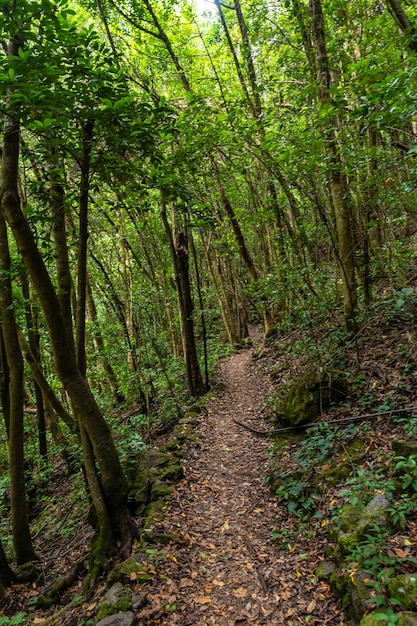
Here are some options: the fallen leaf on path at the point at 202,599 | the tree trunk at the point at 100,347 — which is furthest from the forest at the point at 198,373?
the tree trunk at the point at 100,347

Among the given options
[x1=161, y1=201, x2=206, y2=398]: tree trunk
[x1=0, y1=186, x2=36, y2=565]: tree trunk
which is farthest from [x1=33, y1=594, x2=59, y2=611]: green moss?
[x1=161, y1=201, x2=206, y2=398]: tree trunk

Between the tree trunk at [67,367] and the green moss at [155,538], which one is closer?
the tree trunk at [67,367]

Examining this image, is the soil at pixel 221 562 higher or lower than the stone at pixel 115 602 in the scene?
lower

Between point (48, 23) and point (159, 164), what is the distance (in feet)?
5.13

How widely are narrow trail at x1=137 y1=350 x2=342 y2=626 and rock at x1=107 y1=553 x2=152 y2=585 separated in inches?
5.9

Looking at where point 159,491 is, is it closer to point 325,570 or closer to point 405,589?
point 325,570

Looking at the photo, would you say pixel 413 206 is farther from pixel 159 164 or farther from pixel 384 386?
pixel 159 164

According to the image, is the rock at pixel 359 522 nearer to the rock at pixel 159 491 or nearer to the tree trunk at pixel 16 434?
the rock at pixel 159 491

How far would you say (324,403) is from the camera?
5.55m

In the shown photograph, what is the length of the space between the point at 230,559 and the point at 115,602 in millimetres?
1256

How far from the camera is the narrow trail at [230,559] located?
9.98ft

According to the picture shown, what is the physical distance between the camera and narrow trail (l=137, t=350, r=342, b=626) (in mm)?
3043

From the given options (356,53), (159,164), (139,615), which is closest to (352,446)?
(139,615)

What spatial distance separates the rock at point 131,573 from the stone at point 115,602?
0.40 ft
